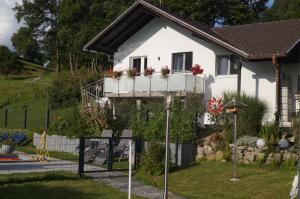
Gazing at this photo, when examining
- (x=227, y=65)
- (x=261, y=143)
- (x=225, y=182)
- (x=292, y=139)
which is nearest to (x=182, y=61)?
(x=227, y=65)

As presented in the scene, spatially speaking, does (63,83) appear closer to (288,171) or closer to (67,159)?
(67,159)

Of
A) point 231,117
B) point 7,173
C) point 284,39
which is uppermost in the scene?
point 284,39

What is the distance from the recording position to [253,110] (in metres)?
21.2

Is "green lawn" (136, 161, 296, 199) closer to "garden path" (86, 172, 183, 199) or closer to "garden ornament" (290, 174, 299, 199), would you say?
"garden path" (86, 172, 183, 199)

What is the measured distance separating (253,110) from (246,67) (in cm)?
402

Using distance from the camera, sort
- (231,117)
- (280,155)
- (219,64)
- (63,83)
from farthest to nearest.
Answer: (63,83) < (219,64) < (231,117) < (280,155)

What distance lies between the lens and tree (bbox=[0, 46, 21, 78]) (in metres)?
67.3

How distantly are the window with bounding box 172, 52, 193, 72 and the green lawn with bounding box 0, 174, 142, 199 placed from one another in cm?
1285

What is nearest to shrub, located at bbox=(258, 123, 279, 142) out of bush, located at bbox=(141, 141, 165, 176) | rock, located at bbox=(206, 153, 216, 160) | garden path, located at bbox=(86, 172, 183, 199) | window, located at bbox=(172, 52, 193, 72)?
rock, located at bbox=(206, 153, 216, 160)

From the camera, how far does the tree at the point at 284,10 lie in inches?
1993

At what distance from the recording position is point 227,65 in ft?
84.1

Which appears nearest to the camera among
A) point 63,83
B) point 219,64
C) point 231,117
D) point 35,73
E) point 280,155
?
point 280,155

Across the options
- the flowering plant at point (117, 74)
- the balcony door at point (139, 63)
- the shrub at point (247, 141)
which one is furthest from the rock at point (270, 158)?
the balcony door at point (139, 63)

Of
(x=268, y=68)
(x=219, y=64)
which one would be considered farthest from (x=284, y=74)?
(x=219, y=64)
